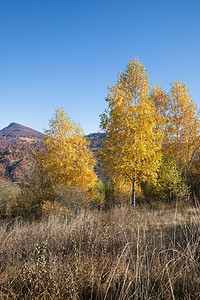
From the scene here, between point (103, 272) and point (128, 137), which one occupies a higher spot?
point (128, 137)

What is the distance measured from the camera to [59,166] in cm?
1362

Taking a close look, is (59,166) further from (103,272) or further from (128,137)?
(103,272)

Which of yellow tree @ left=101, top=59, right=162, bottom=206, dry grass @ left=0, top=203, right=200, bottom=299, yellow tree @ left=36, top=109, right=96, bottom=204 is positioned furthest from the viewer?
yellow tree @ left=36, top=109, right=96, bottom=204

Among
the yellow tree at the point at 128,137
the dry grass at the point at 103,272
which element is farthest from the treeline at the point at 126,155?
the dry grass at the point at 103,272

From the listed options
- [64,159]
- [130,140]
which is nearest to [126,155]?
[130,140]

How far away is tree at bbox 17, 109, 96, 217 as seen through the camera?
534 inches

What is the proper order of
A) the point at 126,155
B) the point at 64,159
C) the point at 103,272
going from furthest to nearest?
the point at 64,159, the point at 126,155, the point at 103,272

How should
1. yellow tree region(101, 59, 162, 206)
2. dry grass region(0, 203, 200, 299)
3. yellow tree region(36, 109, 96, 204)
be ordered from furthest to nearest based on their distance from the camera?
yellow tree region(36, 109, 96, 204) < yellow tree region(101, 59, 162, 206) < dry grass region(0, 203, 200, 299)

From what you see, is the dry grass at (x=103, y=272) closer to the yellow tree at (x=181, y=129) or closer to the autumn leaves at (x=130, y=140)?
the autumn leaves at (x=130, y=140)

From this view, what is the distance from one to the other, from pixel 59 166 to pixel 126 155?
578 cm

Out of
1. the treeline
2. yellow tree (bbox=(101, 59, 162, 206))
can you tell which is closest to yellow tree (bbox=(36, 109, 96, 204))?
the treeline

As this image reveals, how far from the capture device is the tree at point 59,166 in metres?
13.6

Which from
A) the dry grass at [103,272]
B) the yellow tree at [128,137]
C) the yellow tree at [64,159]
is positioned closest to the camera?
the dry grass at [103,272]

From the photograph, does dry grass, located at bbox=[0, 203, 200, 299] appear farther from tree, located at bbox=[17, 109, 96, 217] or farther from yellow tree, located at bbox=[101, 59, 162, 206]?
tree, located at bbox=[17, 109, 96, 217]
